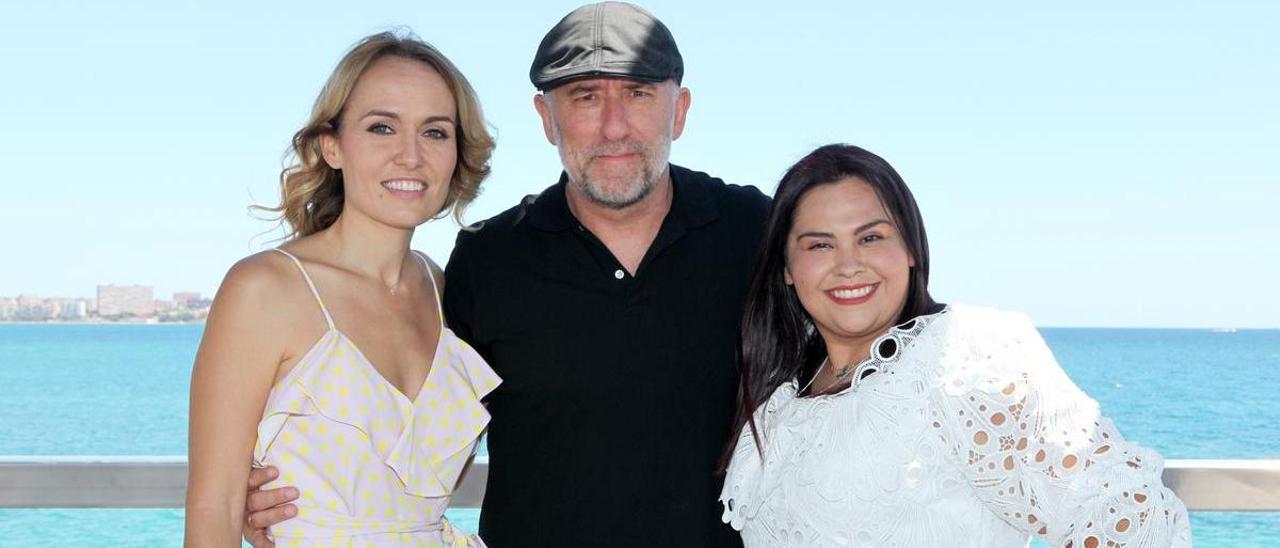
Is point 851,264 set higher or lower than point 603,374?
higher

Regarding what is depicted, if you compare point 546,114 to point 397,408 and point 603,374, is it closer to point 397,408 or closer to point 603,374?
point 603,374

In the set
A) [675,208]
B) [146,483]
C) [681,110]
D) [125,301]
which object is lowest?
[125,301]

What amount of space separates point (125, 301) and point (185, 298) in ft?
23.9

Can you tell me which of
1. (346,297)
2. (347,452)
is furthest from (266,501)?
(346,297)

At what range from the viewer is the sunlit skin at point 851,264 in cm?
214

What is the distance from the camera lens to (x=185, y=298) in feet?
190

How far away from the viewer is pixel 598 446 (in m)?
2.50

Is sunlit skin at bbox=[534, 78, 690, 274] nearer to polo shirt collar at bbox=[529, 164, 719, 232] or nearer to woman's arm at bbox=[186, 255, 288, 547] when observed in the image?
polo shirt collar at bbox=[529, 164, 719, 232]

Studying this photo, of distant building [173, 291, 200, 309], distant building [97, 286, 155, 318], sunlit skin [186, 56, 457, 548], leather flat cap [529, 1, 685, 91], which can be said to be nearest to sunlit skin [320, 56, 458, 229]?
sunlit skin [186, 56, 457, 548]

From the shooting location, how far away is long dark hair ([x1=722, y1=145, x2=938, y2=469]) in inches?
85.2

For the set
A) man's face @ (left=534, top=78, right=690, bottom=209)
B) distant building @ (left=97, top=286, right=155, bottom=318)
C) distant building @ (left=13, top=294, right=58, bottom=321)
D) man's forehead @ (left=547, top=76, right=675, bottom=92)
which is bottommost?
distant building @ (left=13, top=294, right=58, bottom=321)

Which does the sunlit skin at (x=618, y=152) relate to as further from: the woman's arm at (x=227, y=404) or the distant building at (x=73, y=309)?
the distant building at (x=73, y=309)

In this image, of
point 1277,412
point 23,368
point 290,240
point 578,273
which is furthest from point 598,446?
point 23,368

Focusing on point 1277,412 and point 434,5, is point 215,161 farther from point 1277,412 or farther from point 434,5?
point 1277,412
